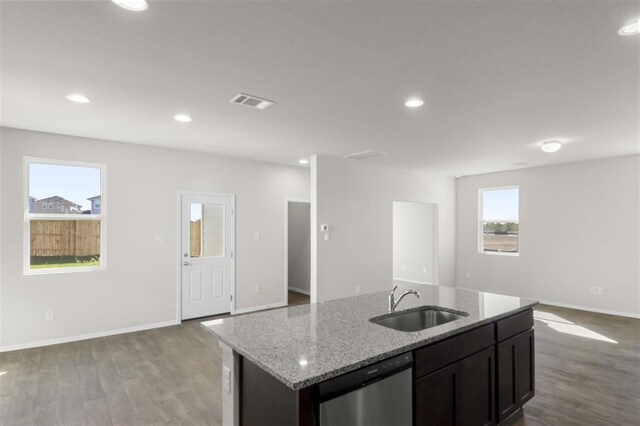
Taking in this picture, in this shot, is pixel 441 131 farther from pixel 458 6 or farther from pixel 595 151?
pixel 595 151

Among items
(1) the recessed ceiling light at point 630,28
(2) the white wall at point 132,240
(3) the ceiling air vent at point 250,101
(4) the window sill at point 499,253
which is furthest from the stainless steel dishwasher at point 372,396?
(4) the window sill at point 499,253

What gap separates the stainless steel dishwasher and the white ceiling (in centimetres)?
182

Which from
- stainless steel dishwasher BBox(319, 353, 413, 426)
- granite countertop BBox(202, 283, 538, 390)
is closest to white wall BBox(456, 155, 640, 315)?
granite countertop BBox(202, 283, 538, 390)

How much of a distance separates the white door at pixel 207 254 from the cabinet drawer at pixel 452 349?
428 cm

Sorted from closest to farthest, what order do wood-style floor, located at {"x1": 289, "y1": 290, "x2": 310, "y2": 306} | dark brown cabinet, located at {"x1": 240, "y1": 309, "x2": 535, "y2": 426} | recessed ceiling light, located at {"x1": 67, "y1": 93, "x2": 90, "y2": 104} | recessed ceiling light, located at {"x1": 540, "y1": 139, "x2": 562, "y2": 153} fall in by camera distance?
1. dark brown cabinet, located at {"x1": 240, "y1": 309, "x2": 535, "y2": 426}
2. recessed ceiling light, located at {"x1": 67, "y1": 93, "x2": 90, "y2": 104}
3. recessed ceiling light, located at {"x1": 540, "y1": 139, "x2": 562, "y2": 153}
4. wood-style floor, located at {"x1": 289, "y1": 290, "x2": 310, "y2": 306}

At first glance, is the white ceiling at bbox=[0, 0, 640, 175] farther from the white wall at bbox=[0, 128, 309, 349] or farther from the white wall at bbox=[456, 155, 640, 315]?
the white wall at bbox=[456, 155, 640, 315]

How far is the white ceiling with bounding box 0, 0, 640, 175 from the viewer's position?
6.27 ft

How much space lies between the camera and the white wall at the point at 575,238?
5.62 meters

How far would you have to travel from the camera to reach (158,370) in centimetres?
355

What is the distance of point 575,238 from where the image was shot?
20.2 feet

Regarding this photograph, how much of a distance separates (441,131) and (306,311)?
284cm

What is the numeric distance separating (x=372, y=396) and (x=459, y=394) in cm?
81

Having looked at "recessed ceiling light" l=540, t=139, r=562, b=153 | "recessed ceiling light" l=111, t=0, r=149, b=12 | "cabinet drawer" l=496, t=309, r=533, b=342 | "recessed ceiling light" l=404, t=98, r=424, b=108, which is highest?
"recessed ceiling light" l=111, t=0, r=149, b=12

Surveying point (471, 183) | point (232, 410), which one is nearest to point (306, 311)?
point (232, 410)
